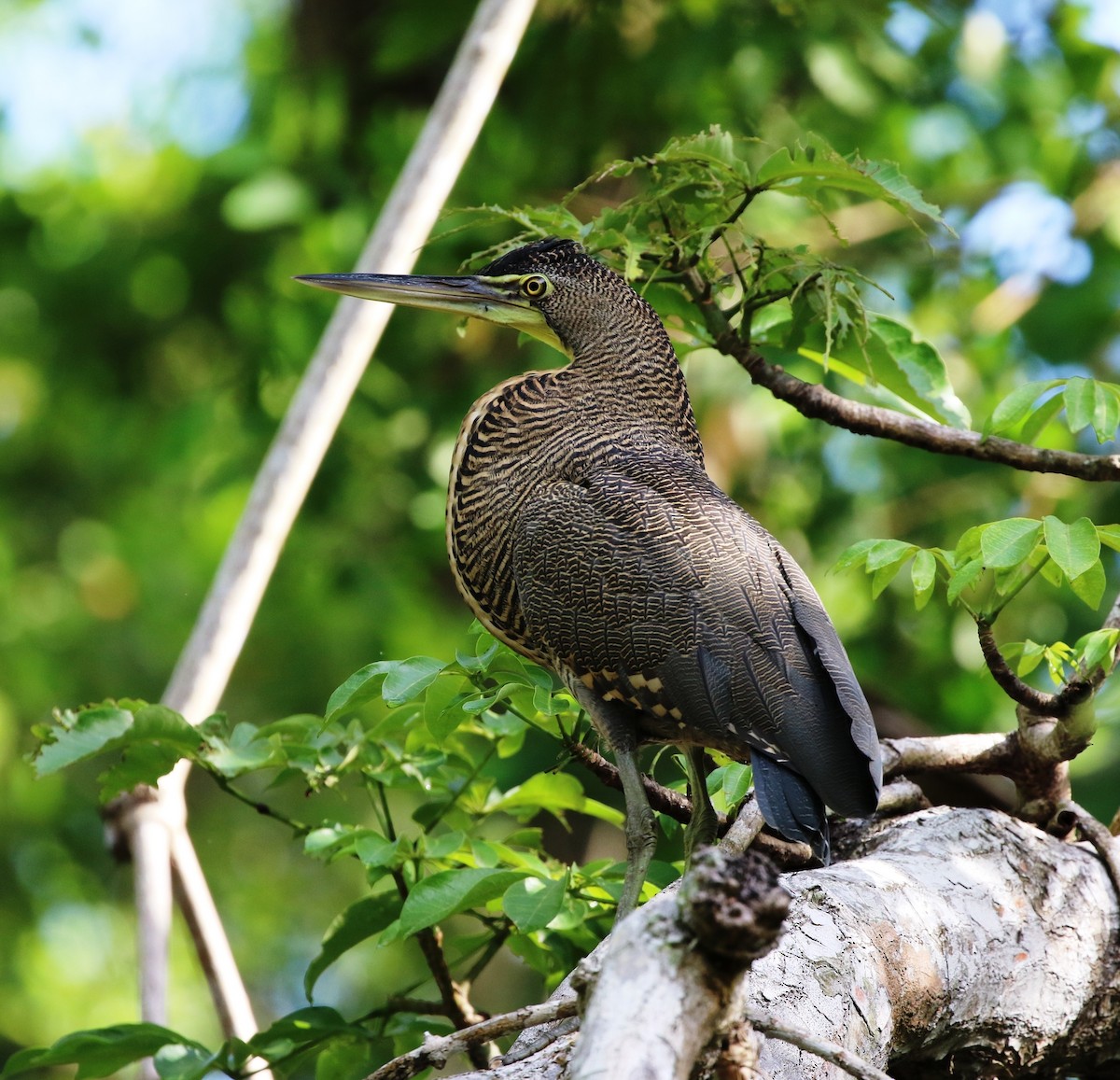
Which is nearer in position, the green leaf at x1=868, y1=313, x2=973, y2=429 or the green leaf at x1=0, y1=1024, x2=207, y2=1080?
the green leaf at x1=0, y1=1024, x2=207, y2=1080

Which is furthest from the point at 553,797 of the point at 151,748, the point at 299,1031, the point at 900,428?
the point at 900,428

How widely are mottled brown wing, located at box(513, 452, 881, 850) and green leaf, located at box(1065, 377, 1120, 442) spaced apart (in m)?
0.57

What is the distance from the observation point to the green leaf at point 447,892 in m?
2.26

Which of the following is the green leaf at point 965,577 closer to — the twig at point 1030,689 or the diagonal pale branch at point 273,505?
the twig at point 1030,689

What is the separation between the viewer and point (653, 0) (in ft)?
18.7

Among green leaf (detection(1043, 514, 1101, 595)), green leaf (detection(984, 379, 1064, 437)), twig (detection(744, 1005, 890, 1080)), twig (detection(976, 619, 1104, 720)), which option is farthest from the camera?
green leaf (detection(984, 379, 1064, 437))

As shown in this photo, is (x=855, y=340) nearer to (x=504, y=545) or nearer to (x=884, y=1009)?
(x=504, y=545)

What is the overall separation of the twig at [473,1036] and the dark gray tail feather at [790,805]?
669 millimetres

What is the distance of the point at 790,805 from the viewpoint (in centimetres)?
233

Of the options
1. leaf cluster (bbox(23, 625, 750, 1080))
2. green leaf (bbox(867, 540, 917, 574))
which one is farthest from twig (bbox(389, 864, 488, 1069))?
green leaf (bbox(867, 540, 917, 574))

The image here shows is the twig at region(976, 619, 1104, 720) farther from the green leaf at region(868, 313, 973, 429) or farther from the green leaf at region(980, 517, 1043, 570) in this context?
the green leaf at region(868, 313, 973, 429)

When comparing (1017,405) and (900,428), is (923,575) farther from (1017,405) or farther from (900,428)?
(900,428)

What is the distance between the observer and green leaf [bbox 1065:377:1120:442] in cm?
236

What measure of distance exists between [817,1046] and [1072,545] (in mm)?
998
